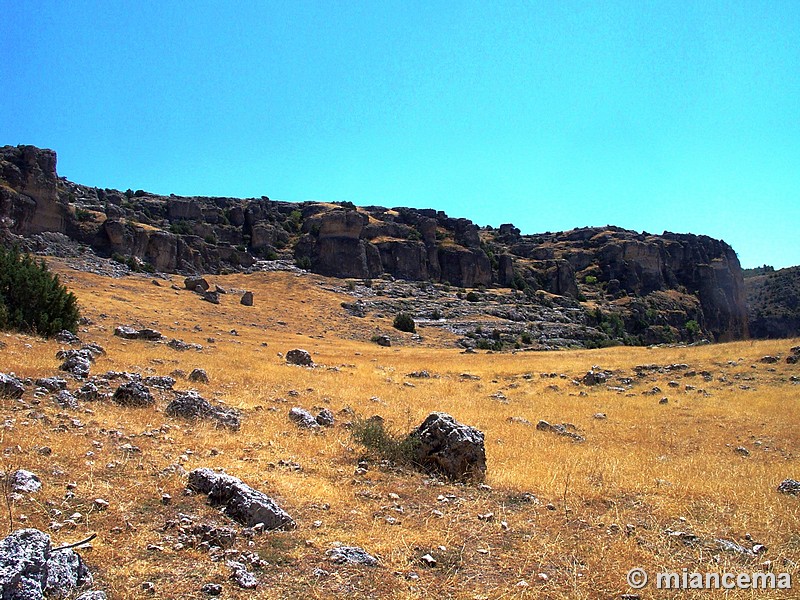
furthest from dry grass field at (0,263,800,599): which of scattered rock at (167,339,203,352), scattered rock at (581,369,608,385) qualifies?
scattered rock at (581,369,608,385)

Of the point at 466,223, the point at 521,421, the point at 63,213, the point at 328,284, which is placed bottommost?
the point at 521,421

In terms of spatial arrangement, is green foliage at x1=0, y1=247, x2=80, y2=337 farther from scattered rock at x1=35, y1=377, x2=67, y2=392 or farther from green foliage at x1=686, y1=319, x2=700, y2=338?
green foliage at x1=686, y1=319, x2=700, y2=338

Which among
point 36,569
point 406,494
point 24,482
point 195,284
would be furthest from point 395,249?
point 36,569

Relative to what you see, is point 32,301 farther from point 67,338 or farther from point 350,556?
point 350,556

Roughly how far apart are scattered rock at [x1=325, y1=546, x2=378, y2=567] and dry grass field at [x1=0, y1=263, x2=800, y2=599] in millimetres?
104

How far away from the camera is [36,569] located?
3.10m

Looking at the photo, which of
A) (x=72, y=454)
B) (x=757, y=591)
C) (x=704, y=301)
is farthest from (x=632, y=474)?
(x=704, y=301)

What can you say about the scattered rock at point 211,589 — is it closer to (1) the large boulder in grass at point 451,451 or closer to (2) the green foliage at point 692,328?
(1) the large boulder in grass at point 451,451

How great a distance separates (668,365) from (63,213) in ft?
213

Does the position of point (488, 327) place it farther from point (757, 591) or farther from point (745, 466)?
point (757, 591)

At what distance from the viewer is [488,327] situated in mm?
59688

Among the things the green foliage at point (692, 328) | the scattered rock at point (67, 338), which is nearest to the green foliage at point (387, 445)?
the scattered rock at point (67, 338)

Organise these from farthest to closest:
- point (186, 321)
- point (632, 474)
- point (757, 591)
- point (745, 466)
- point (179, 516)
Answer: point (186, 321) < point (745, 466) < point (632, 474) < point (179, 516) < point (757, 591)

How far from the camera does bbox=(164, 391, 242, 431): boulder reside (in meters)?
8.57
